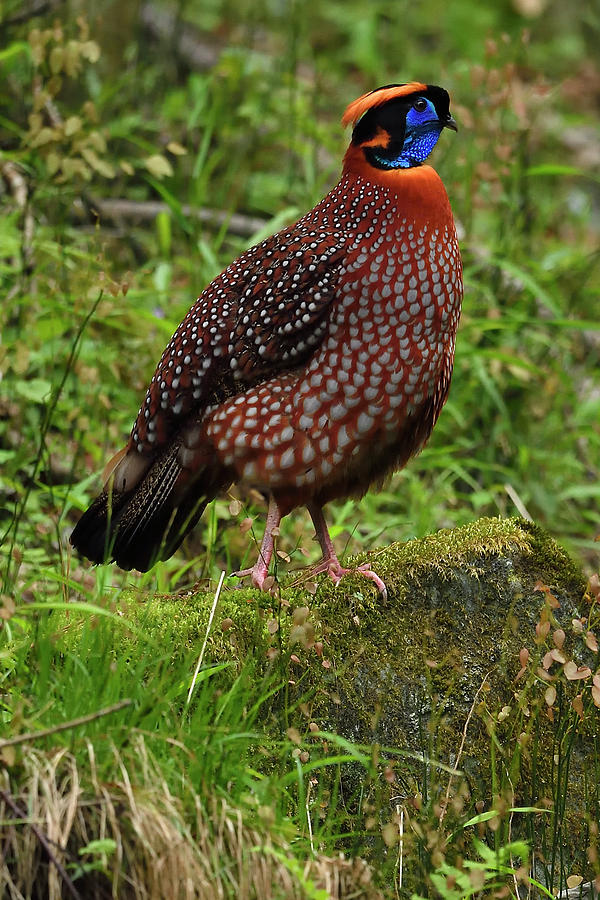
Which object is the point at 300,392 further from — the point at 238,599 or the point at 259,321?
the point at 238,599

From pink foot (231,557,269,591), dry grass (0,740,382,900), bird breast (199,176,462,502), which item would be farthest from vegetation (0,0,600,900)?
bird breast (199,176,462,502)

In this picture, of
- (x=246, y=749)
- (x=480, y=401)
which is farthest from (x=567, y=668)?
(x=480, y=401)

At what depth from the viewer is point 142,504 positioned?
12.2ft

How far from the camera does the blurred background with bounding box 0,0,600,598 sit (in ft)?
14.7

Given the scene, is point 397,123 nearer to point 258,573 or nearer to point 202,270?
point 258,573

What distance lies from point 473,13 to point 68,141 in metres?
6.87

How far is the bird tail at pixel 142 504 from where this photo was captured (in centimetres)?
369

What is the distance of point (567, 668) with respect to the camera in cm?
279

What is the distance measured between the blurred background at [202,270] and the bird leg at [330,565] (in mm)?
104

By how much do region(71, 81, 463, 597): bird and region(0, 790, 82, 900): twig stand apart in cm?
109

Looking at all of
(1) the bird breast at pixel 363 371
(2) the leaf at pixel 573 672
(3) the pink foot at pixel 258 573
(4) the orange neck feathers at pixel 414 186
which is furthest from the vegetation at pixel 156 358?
(4) the orange neck feathers at pixel 414 186

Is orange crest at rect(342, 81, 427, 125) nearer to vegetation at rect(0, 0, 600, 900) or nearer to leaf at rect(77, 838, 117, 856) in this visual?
vegetation at rect(0, 0, 600, 900)

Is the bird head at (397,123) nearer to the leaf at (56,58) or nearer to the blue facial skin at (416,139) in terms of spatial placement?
the blue facial skin at (416,139)

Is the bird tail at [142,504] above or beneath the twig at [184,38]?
beneath
